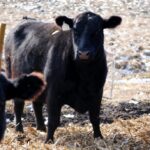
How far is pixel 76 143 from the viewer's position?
8.56m

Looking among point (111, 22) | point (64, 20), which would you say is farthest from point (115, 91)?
point (64, 20)

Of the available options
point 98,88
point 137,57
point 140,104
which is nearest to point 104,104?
point 140,104

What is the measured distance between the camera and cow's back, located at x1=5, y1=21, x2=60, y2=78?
9.16m

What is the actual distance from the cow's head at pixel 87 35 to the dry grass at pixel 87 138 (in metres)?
1.28

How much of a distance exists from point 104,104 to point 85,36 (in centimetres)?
491

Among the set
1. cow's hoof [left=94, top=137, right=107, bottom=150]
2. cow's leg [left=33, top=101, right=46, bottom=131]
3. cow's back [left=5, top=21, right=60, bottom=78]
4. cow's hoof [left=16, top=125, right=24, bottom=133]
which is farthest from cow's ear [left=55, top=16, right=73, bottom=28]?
cow's hoof [left=16, top=125, right=24, bottom=133]

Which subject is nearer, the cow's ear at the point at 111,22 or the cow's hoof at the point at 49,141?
the cow's hoof at the point at 49,141

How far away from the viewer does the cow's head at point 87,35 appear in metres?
8.09

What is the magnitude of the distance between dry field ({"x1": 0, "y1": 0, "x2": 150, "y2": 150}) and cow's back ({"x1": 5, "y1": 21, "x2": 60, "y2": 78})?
1.01m

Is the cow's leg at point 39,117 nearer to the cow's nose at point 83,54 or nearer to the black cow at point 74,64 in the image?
the black cow at point 74,64

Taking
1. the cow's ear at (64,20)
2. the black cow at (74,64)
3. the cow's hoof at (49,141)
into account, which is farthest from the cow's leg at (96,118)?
the cow's ear at (64,20)

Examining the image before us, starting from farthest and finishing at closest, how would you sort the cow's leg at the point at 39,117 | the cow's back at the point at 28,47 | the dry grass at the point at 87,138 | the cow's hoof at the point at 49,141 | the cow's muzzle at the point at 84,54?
the cow's leg at the point at 39,117, the cow's back at the point at 28,47, the cow's hoof at the point at 49,141, the dry grass at the point at 87,138, the cow's muzzle at the point at 84,54

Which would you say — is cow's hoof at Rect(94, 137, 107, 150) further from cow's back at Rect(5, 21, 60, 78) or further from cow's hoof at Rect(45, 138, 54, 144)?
cow's back at Rect(5, 21, 60, 78)

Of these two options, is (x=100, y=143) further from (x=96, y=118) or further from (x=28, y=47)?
(x=28, y=47)
